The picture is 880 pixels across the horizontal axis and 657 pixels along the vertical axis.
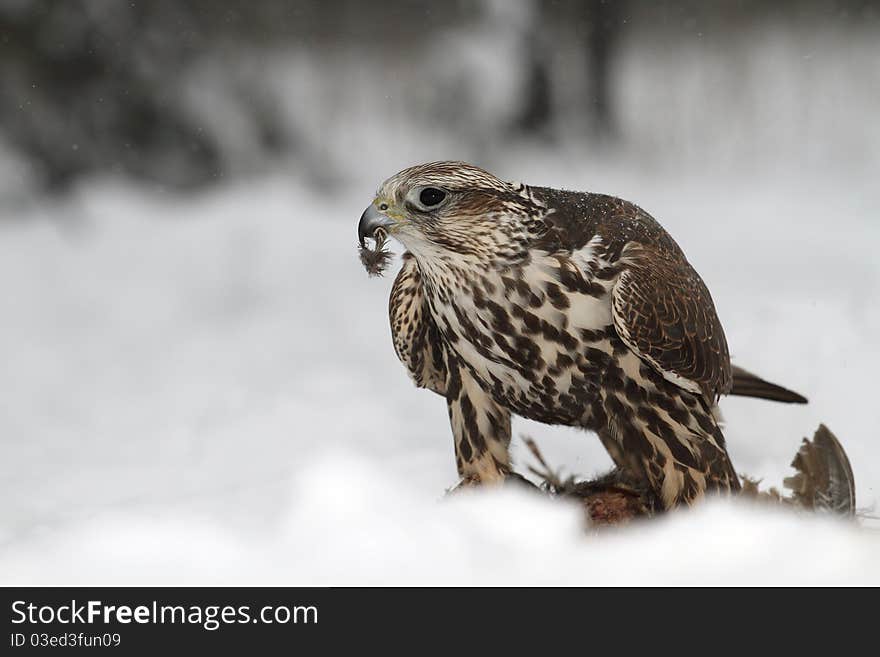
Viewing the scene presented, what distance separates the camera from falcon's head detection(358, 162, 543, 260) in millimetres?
1463

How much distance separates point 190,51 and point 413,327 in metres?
1.78

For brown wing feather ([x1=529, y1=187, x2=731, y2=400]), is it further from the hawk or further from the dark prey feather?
the dark prey feather

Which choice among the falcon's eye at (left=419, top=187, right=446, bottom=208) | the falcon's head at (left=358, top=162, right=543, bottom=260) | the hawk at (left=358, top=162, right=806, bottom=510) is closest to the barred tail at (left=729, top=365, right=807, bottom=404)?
the hawk at (left=358, top=162, right=806, bottom=510)

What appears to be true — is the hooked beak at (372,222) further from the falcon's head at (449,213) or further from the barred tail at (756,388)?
the barred tail at (756,388)

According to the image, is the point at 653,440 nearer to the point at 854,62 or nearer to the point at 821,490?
the point at 821,490

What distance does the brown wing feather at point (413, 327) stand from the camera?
1.76m

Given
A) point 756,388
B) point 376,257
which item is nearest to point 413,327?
point 376,257

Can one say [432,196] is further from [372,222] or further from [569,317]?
[569,317]

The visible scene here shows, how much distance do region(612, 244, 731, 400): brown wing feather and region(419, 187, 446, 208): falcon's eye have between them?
30cm

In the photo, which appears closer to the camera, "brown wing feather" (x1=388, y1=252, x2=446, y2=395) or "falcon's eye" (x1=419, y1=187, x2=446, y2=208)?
"falcon's eye" (x1=419, y1=187, x2=446, y2=208)

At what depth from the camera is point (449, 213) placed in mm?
1463

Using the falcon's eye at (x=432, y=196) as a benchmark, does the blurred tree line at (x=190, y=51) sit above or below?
above

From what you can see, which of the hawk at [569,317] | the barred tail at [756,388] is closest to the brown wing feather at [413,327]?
the hawk at [569,317]

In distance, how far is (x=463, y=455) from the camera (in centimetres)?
176
